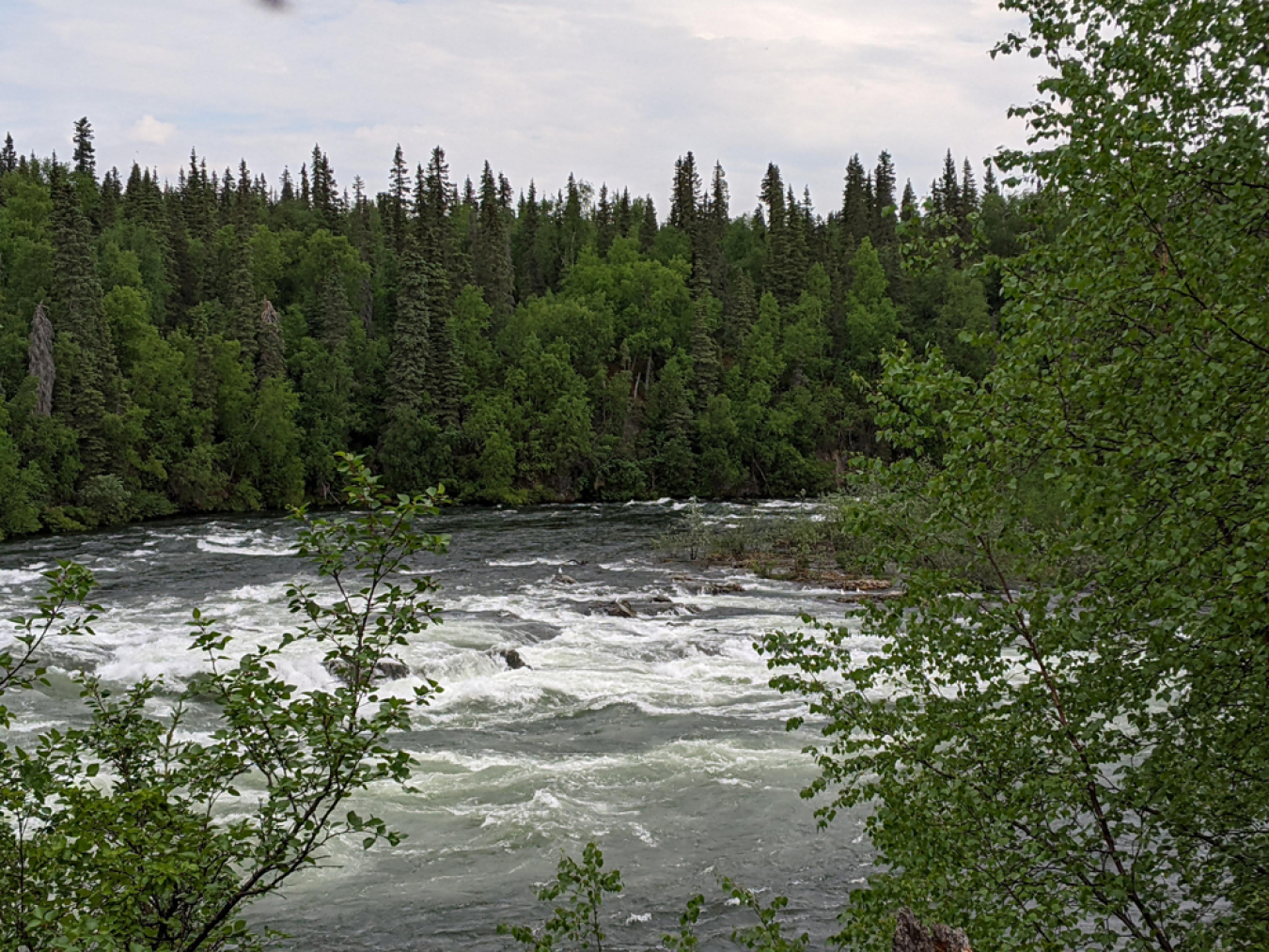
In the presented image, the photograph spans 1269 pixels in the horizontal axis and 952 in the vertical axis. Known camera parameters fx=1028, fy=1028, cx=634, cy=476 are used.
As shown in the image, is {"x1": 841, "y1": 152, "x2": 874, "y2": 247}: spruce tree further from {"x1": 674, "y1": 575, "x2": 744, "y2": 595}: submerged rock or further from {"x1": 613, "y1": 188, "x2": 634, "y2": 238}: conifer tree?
{"x1": 674, "y1": 575, "x2": 744, "y2": 595}: submerged rock

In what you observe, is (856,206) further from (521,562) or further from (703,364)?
(521,562)

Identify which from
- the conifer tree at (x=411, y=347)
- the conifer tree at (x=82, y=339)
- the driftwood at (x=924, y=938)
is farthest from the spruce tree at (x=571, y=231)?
the driftwood at (x=924, y=938)

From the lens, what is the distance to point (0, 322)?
5009cm

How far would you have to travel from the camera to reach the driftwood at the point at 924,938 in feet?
28.4

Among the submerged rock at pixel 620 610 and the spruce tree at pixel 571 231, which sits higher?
the spruce tree at pixel 571 231

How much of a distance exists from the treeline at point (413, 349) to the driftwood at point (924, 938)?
40372 mm

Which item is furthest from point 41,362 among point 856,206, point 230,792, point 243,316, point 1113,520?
point 856,206

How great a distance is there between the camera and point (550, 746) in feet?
54.2

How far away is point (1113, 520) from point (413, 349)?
201 feet

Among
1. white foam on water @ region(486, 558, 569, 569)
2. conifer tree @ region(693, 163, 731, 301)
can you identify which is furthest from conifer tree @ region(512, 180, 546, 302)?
white foam on water @ region(486, 558, 569, 569)

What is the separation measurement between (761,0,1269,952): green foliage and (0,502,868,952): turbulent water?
5.61m

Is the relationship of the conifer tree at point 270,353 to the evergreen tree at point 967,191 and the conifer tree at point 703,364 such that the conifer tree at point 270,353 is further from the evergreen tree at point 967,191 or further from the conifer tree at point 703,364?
the evergreen tree at point 967,191

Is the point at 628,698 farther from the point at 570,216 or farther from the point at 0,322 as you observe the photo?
the point at 570,216

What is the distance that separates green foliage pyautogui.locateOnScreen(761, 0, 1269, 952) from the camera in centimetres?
534
